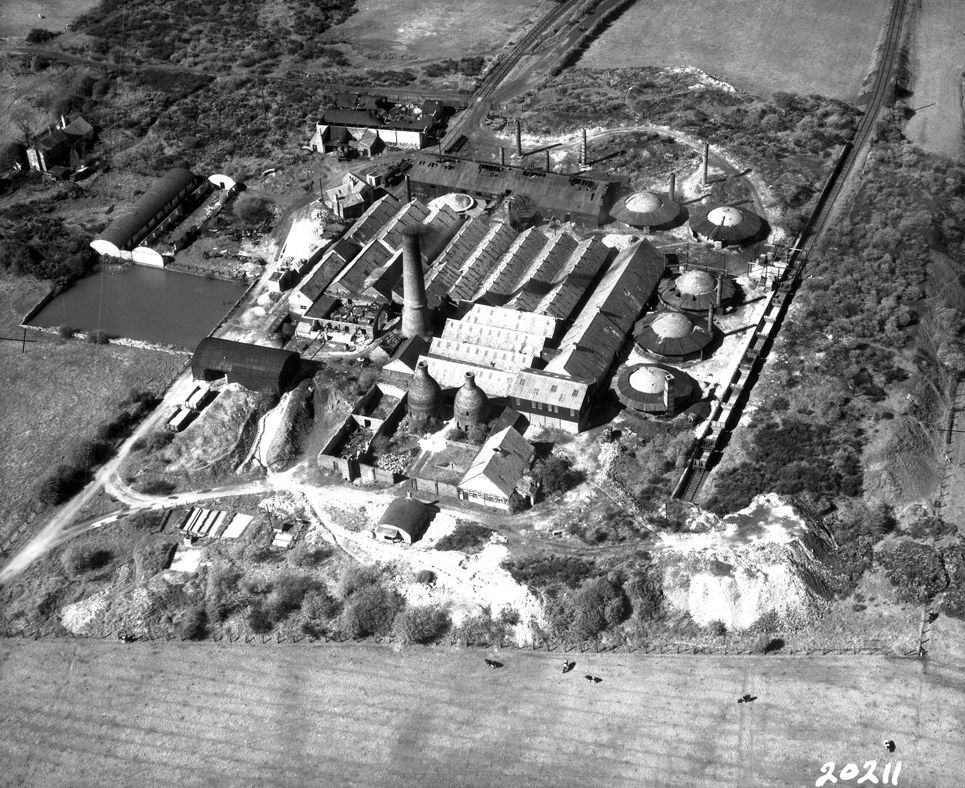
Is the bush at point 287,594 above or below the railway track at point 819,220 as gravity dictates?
below

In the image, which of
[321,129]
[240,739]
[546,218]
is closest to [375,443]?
[240,739]

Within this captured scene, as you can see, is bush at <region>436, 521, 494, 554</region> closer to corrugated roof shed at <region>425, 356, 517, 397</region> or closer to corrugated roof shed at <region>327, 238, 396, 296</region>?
corrugated roof shed at <region>425, 356, 517, 397</region>

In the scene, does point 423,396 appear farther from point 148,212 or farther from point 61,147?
→ point 61,147

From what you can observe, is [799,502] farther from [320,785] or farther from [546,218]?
[546,218]

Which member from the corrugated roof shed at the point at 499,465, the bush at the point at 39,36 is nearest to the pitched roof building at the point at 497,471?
the corrugated roof shed at the point at 499,465

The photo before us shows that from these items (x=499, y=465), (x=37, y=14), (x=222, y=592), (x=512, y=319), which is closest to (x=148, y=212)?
(x=512, y=319)

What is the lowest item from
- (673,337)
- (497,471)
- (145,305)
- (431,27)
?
(145,305)

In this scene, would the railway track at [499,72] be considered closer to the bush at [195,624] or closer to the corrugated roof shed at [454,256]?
the corrugated roof shed at [454,256]
